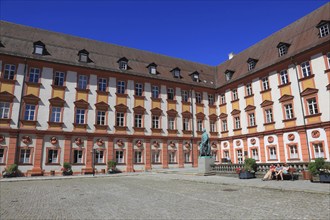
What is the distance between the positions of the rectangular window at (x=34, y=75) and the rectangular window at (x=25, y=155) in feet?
23.5

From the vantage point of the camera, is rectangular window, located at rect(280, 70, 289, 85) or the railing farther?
rectangular window, located at rect(280, 70, 289, 85)

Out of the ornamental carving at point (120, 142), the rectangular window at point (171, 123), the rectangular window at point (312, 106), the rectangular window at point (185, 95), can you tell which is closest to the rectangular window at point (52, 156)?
the ornamental carving at point (120, 142)

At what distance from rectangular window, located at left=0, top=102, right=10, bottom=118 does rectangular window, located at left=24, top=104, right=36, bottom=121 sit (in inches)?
61.4

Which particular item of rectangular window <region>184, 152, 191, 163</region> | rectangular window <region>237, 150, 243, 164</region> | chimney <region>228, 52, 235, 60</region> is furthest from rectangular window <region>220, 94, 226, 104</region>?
rectangular window <region>184, 152, 191, 163</region>

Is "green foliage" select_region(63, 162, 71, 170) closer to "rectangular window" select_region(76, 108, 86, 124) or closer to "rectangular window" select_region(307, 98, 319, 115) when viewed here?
"rectangular window" select_region(76, 108, 86, 124)

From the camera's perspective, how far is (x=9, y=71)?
26297mm

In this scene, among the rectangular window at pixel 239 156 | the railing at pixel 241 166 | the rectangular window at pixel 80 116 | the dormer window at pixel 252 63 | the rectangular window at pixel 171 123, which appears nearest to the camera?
the railing at pixel 241 166

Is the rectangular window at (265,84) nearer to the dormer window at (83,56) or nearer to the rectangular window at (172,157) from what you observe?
the rectangular window at (172,157)

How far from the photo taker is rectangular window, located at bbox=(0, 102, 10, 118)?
25.2m

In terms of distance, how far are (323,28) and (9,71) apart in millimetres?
30951

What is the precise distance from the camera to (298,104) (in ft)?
85.1

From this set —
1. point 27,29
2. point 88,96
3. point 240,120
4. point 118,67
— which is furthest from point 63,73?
point 240,120

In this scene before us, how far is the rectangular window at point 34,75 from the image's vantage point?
27.2 meters

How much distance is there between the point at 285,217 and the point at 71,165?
955 inches
